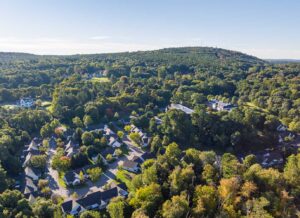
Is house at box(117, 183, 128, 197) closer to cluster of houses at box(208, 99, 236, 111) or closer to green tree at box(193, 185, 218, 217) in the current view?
green tree at box(193, 185, 218, 217)

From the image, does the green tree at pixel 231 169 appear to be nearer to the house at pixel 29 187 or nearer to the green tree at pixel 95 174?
the green tree at pixel 95 174

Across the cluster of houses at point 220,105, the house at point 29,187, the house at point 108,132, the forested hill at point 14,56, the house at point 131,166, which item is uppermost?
the forested hill at point 14,56

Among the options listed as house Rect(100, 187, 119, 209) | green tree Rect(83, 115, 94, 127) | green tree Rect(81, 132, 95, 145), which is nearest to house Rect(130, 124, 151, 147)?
green tree Rect(83, 115, 94, 127)

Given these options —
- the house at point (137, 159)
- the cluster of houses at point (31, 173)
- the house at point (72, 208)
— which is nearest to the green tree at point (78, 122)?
the cluster of houses at point (31, 173)

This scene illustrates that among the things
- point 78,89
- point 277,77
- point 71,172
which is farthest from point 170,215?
point 277,77

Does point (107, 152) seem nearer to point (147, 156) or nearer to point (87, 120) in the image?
point (147, 156)

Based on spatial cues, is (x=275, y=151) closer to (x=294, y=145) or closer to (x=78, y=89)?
(x=294, y=145)

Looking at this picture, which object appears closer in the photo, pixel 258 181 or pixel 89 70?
pixel 258 181
